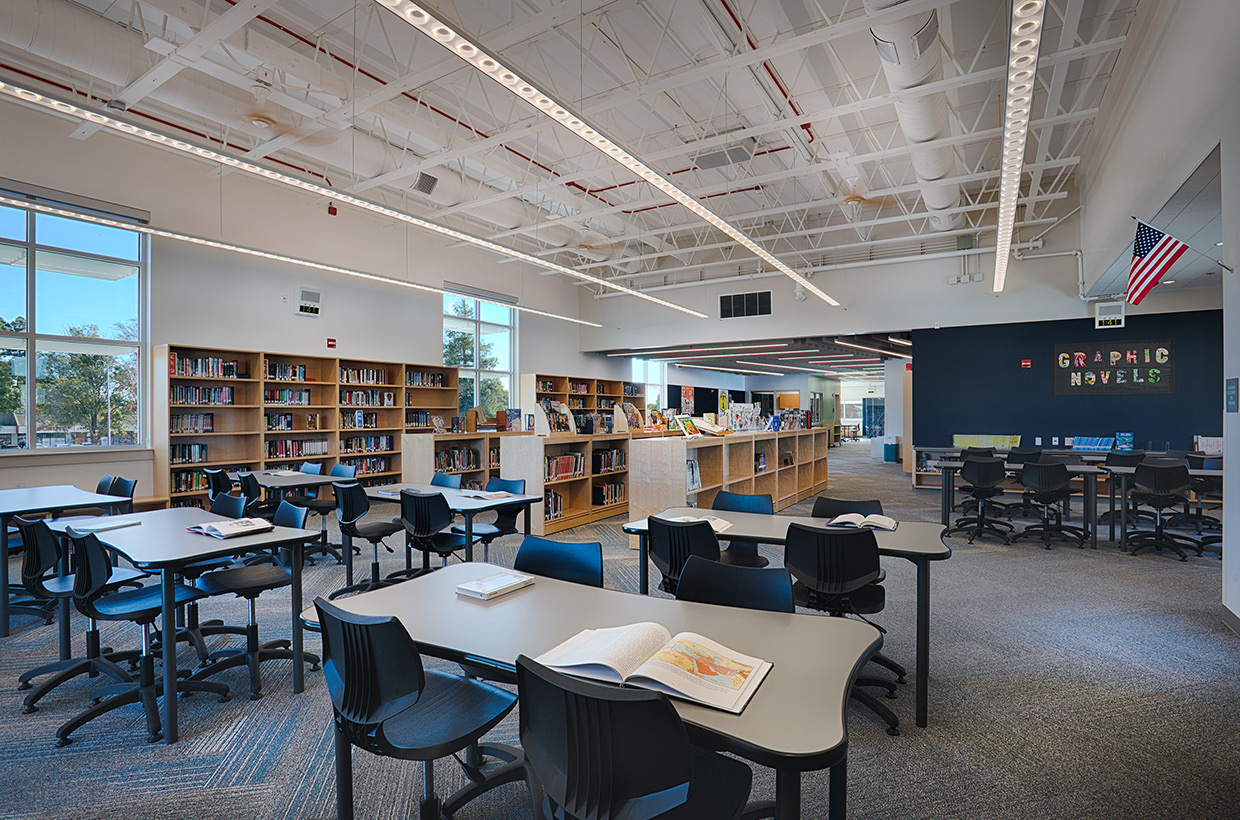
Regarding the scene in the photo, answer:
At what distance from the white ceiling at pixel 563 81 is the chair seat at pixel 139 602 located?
357 cm

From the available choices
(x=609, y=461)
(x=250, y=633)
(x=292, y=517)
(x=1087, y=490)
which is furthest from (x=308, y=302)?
(x=1087, y=490)

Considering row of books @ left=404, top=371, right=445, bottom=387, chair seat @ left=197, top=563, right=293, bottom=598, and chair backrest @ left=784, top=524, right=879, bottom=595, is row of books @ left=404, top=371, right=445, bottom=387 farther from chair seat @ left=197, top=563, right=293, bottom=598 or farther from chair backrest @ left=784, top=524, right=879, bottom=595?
chair backrest @ left=784, top=524, right=879, bottom=595

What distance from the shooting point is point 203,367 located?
8.04 metres

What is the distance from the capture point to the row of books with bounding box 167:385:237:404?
25.3 feet

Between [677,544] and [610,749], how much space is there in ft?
7.08

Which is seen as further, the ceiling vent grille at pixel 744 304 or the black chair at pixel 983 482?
the ceiling vent grille at pixel 744 304

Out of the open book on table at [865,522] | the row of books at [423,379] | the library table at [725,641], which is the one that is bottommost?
the library table at [725,641]

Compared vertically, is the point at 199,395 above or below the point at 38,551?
above

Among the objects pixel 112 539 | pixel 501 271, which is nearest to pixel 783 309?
pixel 501 271

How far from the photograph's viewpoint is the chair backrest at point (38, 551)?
346cm

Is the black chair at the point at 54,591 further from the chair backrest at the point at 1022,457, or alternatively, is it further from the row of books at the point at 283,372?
the chair backrest at the point at 1022,457

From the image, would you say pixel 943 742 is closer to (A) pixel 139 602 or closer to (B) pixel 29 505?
(A) pixel 139 602

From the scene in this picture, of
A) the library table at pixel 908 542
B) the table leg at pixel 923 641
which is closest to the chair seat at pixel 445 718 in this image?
the library table at pixel 908 542

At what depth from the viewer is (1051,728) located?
2979 millimetres
